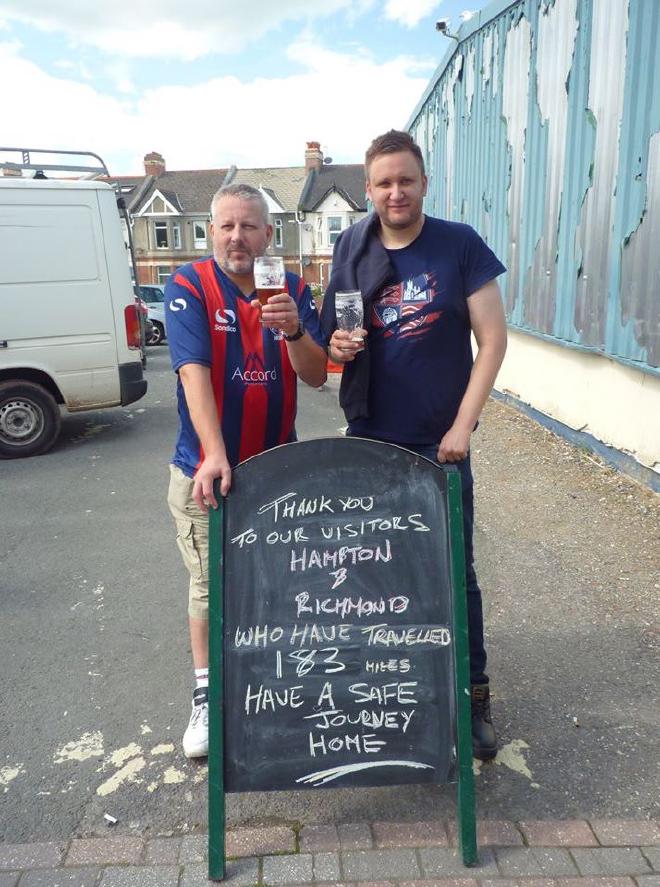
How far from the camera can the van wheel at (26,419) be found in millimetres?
7172

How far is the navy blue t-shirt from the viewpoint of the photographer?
94.4 inches

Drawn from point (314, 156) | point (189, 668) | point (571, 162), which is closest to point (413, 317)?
point (189, 668)

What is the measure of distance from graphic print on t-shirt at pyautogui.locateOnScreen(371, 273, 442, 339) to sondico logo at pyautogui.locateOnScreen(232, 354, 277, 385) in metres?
0.42

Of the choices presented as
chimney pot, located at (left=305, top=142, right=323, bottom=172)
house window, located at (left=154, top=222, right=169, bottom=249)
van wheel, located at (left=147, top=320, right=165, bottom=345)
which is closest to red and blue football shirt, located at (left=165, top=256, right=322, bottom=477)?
van wheel, located at (left=147, top=320, right=165, bottom=345)

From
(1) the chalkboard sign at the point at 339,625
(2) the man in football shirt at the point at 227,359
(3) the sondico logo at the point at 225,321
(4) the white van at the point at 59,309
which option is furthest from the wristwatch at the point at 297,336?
(4) the white van at the point at 59,309

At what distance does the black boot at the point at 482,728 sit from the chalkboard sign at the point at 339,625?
455 mm

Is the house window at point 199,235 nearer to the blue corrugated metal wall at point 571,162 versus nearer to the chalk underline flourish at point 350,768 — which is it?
the blue corrugated metal wall at point 571,162

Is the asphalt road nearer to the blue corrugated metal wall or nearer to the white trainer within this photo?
the white trainer

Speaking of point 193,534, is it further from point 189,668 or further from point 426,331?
point 426,331

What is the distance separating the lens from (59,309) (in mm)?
7039

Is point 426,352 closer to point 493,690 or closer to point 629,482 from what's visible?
point 493,690

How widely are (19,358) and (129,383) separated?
1101 mm

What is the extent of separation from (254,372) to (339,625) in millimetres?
916

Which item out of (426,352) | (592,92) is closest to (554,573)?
(426,352)
